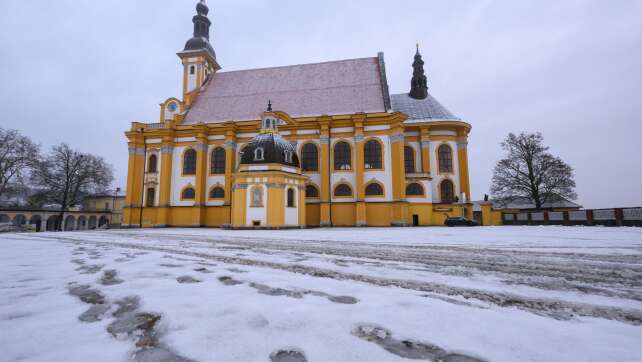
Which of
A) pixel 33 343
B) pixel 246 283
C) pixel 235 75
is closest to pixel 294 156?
pixel 235 75

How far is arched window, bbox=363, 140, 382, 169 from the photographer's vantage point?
2466cm

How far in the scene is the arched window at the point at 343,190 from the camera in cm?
2467

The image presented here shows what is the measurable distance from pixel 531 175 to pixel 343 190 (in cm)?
2129

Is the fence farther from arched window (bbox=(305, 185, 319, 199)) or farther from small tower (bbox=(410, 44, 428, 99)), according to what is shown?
arched window (bbox=(305, 185, 319, 199))

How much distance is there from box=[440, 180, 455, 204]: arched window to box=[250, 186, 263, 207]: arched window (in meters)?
16.0

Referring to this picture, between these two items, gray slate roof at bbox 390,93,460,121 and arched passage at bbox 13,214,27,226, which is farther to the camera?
arched passage at bbox 13,214,27,226

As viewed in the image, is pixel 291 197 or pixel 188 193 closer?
pixel 291 197

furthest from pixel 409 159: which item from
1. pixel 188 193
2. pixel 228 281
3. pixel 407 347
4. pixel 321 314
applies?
pixel 407 347

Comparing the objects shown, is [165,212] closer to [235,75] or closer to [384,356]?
[235,75]

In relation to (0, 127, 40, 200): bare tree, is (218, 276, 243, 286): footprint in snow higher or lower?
lower

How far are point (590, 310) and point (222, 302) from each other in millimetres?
3000

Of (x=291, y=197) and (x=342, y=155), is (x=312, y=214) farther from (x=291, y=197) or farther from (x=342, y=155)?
(x=342, y=155)

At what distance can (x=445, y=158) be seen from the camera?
26406mm

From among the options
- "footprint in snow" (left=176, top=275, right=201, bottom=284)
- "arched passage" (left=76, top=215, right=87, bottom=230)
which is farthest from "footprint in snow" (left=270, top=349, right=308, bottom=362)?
"arched passage" (left=76, top=215, right=87, bottom=230)
